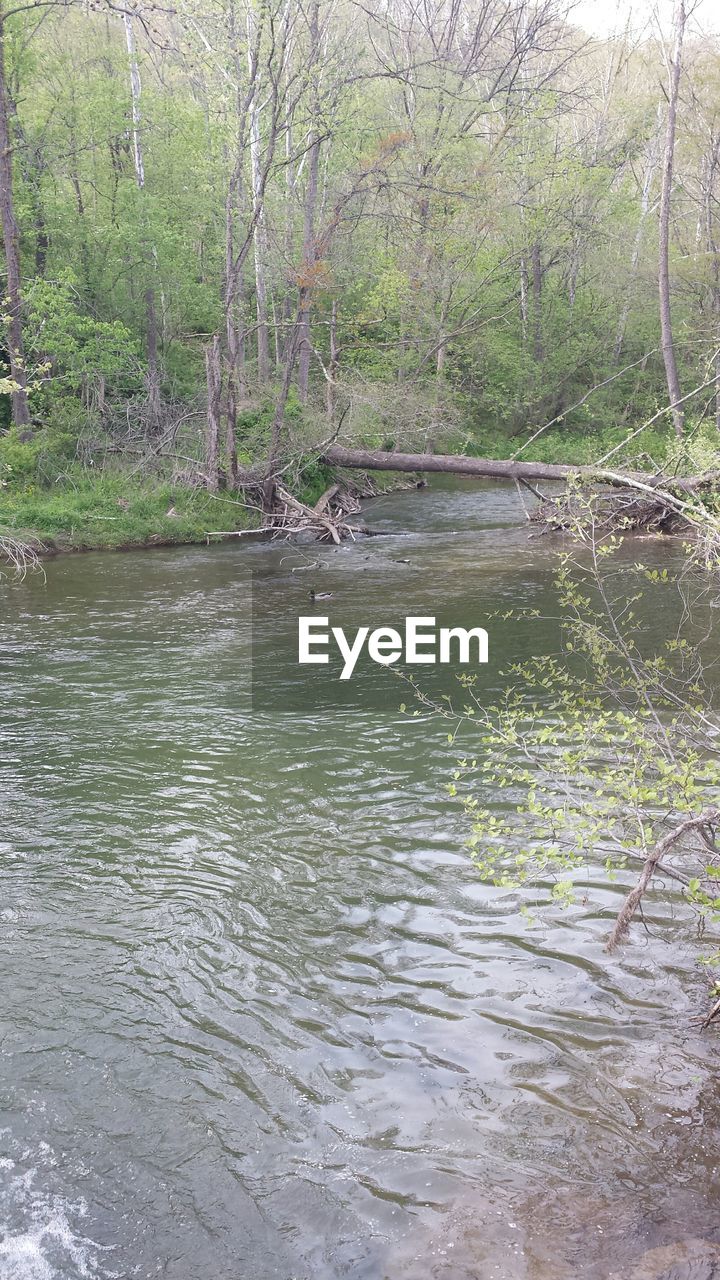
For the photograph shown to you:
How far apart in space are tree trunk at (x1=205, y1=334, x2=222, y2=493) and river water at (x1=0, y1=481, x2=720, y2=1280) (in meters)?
13.3

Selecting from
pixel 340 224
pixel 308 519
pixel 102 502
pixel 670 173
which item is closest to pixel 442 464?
pixel 308 519

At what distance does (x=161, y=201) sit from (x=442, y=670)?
67.8ft

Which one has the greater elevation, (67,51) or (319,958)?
(67,51)

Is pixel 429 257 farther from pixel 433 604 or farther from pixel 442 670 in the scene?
pixel 442 670

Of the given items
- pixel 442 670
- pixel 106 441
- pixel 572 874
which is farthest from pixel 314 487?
pixel 572 874

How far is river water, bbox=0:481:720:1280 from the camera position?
12.7ft

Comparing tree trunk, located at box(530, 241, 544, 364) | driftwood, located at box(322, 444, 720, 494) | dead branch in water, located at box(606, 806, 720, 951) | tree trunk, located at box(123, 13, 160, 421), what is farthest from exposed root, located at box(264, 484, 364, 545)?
tree trunk, located at box(530, 241, 544, 364)

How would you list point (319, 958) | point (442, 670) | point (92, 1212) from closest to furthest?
1. point (92, 1212)
2. point (319, 958)
3. point (442, 670)

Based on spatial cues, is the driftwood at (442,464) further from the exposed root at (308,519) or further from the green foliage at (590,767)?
the green foliage at (590,767)

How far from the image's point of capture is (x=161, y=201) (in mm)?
26797

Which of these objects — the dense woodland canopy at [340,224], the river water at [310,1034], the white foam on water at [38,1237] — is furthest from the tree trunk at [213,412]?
the white foam on water at [38,1237]

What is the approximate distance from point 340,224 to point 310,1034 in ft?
73.2

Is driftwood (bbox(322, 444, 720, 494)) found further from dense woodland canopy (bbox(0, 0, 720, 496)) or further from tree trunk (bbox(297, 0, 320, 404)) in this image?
tree trunk (bbox(297, 0, 320, 404))
